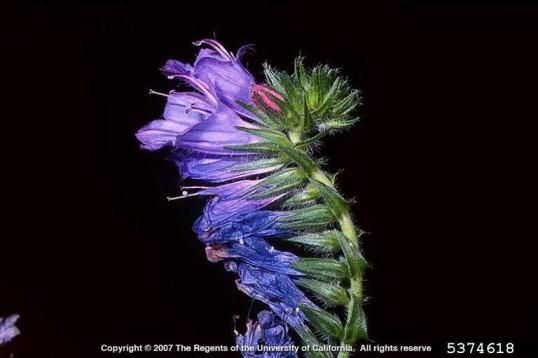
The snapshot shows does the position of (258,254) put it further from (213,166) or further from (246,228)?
(213,166)

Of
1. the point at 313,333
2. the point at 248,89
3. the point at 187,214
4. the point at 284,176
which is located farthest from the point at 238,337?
the point at 248,89

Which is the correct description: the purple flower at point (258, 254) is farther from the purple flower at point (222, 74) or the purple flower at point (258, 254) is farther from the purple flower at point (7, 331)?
the purple flower at point (7, 331)

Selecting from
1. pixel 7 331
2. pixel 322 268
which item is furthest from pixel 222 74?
pixel 7 331

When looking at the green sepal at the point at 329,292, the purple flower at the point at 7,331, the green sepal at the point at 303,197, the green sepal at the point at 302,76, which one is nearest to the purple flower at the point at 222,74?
the green sepal at the point at 302,76

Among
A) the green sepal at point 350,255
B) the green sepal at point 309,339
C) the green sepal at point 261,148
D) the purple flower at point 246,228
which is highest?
the green sepal at point 261,148

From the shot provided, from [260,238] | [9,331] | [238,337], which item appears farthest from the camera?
[9,331]

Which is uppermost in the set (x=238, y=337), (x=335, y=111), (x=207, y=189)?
(x=335, y=111)

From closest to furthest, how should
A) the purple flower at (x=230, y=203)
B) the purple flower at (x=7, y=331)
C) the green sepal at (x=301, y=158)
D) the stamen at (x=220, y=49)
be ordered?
the green sepal at (x=301, y=158)
the purple flower at (x=230, y=203)
the stamen at (x=220, y=49)
the purple flower at (x=7, y=331)

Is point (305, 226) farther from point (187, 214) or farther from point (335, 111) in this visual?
point (187, 214)

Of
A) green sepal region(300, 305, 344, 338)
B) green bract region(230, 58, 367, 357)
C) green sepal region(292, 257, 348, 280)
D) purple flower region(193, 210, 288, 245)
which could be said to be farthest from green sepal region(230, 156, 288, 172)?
green sepal region(300, 305, 344, 338)
